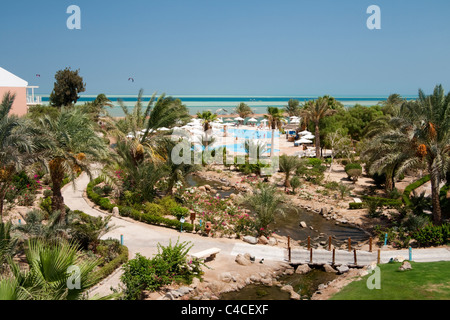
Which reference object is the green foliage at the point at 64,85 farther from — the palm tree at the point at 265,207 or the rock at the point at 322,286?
the rock at the point at 322,286

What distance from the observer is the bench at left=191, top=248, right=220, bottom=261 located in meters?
12.7

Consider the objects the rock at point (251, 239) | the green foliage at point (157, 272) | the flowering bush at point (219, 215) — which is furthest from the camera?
the flowering bush at point (219, 215)

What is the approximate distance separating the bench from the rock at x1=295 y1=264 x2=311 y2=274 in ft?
9.46

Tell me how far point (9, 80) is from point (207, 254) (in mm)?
25180

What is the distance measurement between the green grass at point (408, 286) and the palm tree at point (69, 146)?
9.46 metres

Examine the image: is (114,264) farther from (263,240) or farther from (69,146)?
(263,240)

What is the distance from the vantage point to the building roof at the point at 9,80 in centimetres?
2920

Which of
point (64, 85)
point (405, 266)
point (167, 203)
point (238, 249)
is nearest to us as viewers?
point (405, 266)

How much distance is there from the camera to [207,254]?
42.8 ft

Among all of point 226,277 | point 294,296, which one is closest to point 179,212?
point 226,277

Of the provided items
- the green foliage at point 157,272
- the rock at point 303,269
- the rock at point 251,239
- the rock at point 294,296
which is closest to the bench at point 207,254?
the green foliage at point 157,272

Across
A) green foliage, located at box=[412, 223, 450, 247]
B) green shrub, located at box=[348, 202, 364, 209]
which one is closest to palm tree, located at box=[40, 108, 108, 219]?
green foliage, located at box=[412, 223, 450, 247]
